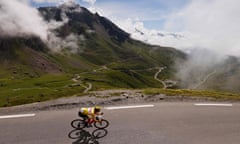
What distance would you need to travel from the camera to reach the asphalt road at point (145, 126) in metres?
11.2

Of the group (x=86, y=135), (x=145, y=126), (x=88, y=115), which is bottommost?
(x=86, y=135)

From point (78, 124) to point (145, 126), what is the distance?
12.1 ft

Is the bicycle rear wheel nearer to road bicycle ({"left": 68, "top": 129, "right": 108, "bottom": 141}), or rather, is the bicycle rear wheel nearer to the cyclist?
the cyclist

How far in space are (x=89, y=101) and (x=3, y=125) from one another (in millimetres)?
5796

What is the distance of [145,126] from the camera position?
12734 mm

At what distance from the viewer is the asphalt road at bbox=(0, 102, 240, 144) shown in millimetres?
11211

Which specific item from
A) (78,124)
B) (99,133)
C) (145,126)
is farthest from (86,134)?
(145,126)

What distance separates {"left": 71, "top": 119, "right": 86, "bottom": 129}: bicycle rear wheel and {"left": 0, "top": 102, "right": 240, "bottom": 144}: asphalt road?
11.7 inches

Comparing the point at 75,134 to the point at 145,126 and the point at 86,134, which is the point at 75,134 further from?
the point at 145,126

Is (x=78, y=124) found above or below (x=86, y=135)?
above

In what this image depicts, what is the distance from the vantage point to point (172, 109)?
15586 mm

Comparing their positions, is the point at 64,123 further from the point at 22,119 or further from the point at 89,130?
the point at 22,119

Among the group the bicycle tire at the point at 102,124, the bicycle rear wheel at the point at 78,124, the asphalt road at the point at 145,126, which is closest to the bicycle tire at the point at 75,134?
the asphalt road at the point at 145,126

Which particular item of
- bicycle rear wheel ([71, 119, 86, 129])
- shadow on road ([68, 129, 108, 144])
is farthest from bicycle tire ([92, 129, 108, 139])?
bicycle rear wheel ([71, 119, 86, 129])
